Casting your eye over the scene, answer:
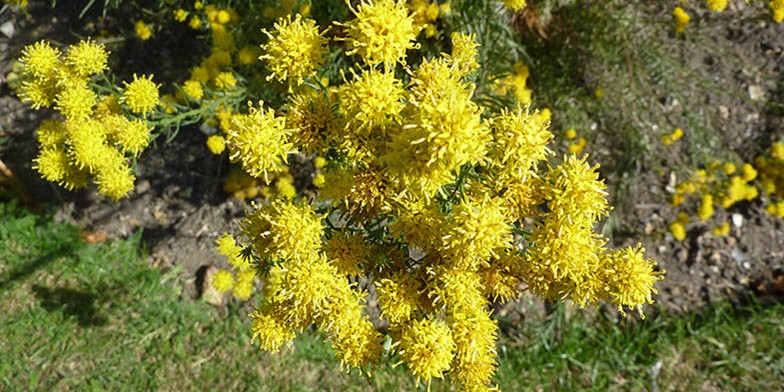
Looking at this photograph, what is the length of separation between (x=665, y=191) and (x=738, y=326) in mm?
774

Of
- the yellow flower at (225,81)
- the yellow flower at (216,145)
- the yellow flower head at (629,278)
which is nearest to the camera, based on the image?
the yellow flower head at (629,278)

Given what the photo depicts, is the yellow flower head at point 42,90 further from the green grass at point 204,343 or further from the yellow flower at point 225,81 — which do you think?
the green grass at point 204,343

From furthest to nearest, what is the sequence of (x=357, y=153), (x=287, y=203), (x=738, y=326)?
1. (x=738, y=326)
2. (x=287, y=203)
3. (x=357, y=153)

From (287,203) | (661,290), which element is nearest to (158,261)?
(287,203)

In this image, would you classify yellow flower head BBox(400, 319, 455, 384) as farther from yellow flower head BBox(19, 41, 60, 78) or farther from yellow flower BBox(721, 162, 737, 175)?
yellow flower BBox(721, 162, 737, 175)

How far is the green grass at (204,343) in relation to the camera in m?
2.98

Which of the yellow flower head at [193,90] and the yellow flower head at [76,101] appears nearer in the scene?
the yellow flower head at [76,101]

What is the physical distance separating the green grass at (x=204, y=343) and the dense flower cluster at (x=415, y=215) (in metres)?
1.33

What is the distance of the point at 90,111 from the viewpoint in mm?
2246

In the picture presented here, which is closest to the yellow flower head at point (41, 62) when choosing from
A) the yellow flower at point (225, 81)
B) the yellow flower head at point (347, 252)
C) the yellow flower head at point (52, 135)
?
the yellow flower head at point (52, 135)

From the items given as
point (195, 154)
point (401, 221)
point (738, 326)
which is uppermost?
point (401, 221)

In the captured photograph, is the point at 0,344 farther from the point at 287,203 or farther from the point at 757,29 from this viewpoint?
the point at 757,29

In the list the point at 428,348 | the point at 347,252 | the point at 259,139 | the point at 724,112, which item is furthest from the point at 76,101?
the point at 724,112

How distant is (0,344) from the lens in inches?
119
